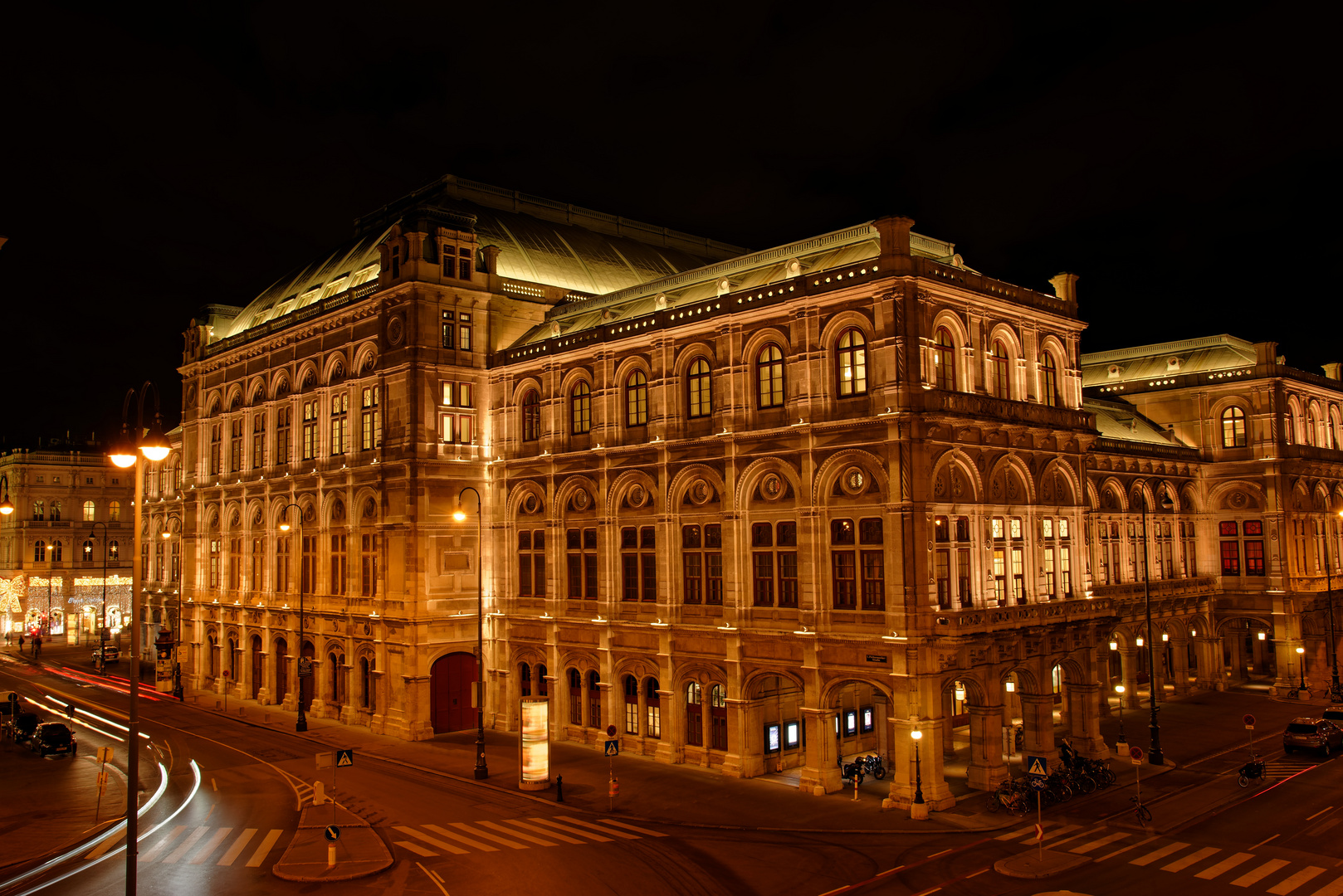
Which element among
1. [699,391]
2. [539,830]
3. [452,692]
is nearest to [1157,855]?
[539,830]

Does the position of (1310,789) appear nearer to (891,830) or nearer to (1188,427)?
(891,830)

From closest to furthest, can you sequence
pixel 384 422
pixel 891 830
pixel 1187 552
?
pixel 891 830, pixel 384 422, pixel 1187 552

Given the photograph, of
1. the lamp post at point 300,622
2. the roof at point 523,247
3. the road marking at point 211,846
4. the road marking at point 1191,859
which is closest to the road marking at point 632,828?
the road marking at point 211,846

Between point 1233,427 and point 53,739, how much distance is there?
68238 millimetres

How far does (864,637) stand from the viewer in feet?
120

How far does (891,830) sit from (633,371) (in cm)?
2343

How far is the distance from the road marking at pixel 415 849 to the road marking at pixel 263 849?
3870 mm

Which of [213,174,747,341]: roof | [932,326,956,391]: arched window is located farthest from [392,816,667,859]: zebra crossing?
[213,174,747,341]: roof

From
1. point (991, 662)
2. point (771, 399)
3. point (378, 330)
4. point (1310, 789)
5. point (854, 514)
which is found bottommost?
point (1310, 789)

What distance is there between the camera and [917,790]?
112 ft

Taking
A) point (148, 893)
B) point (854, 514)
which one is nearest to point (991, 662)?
point (854, 514)

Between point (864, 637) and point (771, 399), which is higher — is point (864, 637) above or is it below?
below

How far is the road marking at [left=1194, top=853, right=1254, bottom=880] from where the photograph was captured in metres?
27.8

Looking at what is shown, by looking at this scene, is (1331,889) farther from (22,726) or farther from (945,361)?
(22,726)
